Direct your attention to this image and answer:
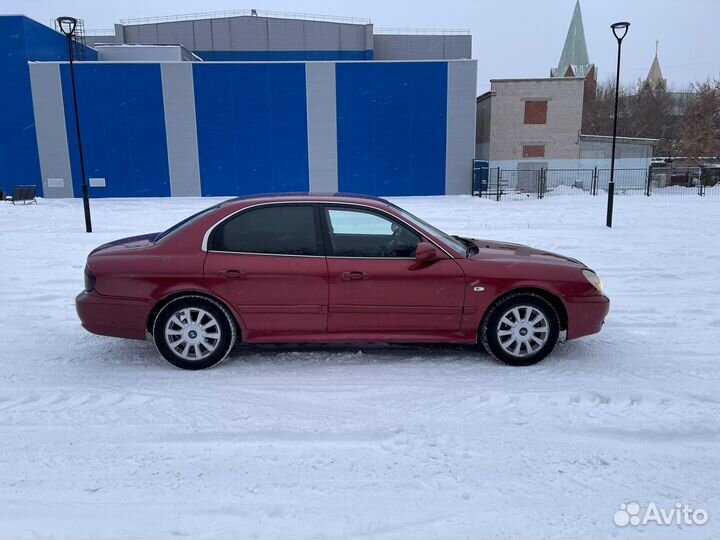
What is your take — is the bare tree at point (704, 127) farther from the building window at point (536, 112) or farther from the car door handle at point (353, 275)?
the car door handle at point (353, 275)

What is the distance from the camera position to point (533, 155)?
38.7m

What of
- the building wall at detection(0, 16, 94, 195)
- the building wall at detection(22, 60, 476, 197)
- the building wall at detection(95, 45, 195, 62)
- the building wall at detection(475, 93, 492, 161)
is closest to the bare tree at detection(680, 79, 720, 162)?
the building wall at detection(475, 93, 492, 161)

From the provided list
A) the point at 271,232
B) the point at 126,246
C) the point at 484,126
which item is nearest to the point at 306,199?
the point at 271,232

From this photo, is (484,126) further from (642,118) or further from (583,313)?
(583,313)

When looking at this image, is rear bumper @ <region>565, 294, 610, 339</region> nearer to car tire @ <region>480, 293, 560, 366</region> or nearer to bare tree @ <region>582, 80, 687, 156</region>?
car tire @ <region>480, 293, 560, 366</region>

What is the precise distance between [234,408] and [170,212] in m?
17.7

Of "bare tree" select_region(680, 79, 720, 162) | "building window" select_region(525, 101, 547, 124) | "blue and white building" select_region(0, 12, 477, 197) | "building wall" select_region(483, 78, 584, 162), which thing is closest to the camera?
"blue and white building" select_region(0, 12, 477, 197)

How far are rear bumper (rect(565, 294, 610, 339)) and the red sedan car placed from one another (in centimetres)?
1

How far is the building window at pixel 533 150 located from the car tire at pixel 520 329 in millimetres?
35629

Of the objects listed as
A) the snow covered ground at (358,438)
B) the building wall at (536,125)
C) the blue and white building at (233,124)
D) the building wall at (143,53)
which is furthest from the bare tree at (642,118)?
the snow covered ground at (358,438)

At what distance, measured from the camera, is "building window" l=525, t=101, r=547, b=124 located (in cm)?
3797

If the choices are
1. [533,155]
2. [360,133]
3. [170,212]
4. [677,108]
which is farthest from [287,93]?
[677,108]

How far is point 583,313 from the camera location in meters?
5.24

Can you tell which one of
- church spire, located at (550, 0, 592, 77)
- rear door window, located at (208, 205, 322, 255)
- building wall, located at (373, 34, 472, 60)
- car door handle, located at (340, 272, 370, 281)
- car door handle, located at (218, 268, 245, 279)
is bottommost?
car door handle, located at (340, 272, 370, 281)
